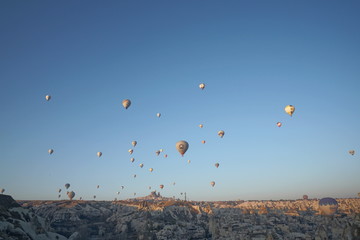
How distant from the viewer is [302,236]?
113000 mm

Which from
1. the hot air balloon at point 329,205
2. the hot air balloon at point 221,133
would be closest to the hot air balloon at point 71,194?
the hot air balloon at point 221,133

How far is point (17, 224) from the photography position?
50469mm

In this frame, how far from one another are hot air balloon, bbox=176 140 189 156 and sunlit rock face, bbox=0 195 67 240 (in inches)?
1305

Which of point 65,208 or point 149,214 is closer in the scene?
point 149,214

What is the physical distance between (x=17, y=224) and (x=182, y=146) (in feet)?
117

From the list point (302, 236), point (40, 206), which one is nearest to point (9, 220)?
point (40, 206)

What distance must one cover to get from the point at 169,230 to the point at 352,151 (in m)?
68.8

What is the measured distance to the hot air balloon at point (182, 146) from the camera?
63281 millimetres

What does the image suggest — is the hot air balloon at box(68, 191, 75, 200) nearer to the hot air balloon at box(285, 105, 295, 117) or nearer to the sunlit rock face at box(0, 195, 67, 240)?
the sunlit rock face at box(0, 195, 67, 240)

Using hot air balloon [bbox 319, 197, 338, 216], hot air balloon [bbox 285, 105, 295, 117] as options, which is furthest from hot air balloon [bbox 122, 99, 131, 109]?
hot air balloon [bbox 319, 197, 338, 216]

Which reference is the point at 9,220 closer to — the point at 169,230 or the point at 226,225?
the point at 169,230

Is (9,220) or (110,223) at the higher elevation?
(9,220)

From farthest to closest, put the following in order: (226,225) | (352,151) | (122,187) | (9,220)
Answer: (122,187) < (226,225) < (352,151) < (9,220)

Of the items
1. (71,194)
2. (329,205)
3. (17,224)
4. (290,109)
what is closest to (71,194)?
(71,194)
